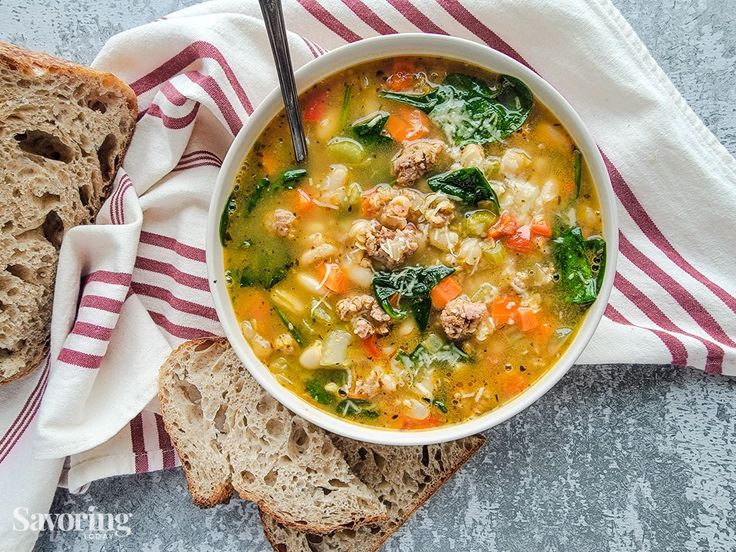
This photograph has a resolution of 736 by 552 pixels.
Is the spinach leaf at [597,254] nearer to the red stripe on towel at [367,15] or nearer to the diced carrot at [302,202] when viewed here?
the diced carrot at [302,202]

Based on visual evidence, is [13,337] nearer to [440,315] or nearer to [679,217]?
[440,315]

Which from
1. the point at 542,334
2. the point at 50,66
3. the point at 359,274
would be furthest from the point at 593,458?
the point at 50,66

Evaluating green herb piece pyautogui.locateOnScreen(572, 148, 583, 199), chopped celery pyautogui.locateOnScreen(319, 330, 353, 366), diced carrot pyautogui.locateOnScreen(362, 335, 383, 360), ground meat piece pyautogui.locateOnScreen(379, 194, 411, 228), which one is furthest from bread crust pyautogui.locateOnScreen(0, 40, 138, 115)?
green herb piece pyautogui.locateOnScreen(572, 148, 583, 199)

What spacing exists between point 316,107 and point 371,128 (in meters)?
0.26

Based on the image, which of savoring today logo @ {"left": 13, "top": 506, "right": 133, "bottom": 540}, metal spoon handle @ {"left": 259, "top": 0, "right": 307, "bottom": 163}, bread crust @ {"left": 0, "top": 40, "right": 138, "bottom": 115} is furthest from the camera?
savoring today logo @ {"left": 13, "top": 506, "right": 133, "bottom": 540}

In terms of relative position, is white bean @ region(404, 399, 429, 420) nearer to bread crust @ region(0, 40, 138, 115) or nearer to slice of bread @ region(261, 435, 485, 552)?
slice of bread @ region(261, 435, 485, 552)

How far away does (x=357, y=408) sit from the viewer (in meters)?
3.12

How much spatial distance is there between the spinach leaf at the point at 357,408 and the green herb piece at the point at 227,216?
0.85 metres

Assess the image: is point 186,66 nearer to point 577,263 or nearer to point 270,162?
point 270,162

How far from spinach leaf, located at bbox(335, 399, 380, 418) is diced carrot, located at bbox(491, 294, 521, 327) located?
0.64 m

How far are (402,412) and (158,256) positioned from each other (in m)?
1.41

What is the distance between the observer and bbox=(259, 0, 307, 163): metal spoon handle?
2.71 m

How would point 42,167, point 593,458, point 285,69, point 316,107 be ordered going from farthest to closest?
1. point 593,458
2. point 42,167
3. point 316,107
4. point 285,69

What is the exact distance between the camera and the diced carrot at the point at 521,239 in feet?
9.95
